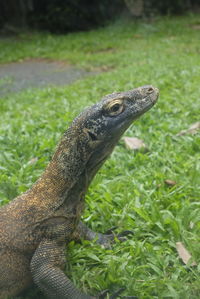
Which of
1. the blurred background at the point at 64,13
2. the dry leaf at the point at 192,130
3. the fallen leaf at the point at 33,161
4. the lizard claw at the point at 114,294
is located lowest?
the blurred background at the point at 64,13

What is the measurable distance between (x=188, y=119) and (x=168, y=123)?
29 cm

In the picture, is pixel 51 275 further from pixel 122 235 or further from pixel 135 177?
pixel 135 177

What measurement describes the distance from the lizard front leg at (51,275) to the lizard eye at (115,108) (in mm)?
823

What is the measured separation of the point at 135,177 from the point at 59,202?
49.1 inches

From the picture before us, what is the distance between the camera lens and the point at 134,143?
14.2 ft

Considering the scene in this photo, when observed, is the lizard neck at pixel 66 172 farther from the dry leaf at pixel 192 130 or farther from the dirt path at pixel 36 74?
the dirt path at pixel 36 74

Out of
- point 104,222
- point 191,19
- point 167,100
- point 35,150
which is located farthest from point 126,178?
point 191,19

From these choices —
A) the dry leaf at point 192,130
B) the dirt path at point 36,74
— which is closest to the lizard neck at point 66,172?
the dry leaf at point 192,130

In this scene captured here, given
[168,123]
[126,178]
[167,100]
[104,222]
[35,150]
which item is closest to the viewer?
[104,222]

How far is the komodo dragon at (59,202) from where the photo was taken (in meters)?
2.44

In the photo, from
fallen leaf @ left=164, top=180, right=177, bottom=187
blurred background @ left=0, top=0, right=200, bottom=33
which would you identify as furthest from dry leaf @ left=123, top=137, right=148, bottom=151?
blurred background @ left=0, top=0, right=200, bottom=33

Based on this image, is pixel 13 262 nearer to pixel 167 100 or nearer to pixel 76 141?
pixel 76 141

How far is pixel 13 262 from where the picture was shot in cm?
244

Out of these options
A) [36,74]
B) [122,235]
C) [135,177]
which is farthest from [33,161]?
[36,74]
